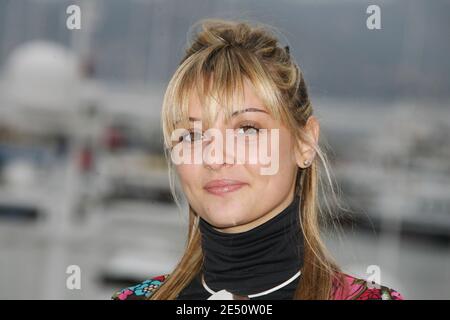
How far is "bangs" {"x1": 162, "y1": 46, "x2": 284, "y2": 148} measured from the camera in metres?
0.87

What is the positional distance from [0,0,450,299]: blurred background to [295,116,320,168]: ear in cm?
662

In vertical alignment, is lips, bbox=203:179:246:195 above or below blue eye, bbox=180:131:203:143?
below

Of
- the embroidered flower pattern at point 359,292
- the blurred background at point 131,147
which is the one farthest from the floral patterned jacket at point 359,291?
the blurred background at point 131,147

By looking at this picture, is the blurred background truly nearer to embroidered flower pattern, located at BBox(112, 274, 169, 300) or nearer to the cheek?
embroidered flower pattern, located at BBox(112, 274, 169, 300)

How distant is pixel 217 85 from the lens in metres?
0.87

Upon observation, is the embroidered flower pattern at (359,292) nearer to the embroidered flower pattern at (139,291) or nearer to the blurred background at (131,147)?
the embroidered flower pattern at (139,291)

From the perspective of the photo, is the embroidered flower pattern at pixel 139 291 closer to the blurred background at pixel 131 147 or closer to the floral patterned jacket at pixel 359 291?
the floral patterned jacket at pixel 359 291

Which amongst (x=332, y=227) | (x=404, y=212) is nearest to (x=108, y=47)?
(x=404, y=212)

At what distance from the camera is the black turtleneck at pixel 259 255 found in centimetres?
91

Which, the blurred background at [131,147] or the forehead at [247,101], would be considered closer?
the forehead at [247,101]

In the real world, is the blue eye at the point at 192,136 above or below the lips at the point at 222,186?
above

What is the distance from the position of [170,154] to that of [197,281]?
18 cm

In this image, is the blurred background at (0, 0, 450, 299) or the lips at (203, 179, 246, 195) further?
the blurred background at (0, 0, 450, 299)

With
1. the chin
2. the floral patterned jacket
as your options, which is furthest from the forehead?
the floral patterned jacket
